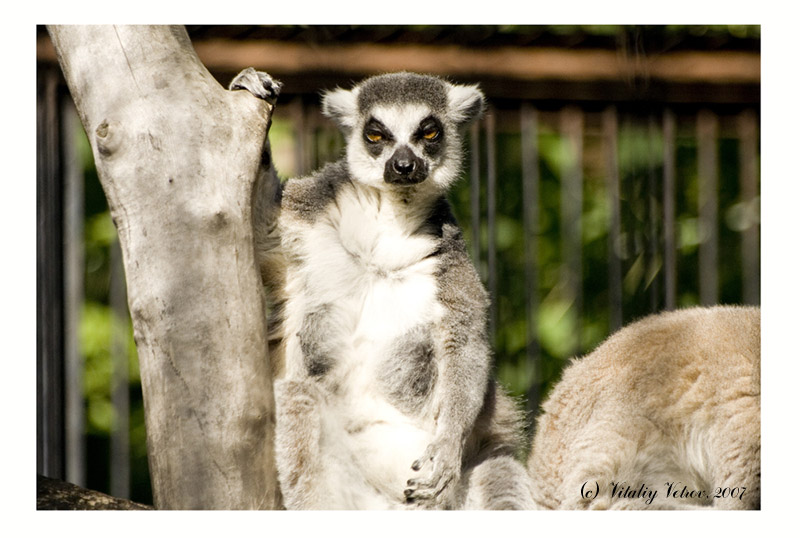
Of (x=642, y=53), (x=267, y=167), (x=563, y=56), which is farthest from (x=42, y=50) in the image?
(x=642, y=53)

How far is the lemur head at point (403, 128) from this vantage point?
9.82 ft

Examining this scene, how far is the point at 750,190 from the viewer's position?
11.4 feet

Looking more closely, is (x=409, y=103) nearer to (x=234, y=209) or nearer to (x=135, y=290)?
(x=234, y=209)

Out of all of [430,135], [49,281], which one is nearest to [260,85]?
[430,135]

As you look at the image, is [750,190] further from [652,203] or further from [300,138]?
[300,138]

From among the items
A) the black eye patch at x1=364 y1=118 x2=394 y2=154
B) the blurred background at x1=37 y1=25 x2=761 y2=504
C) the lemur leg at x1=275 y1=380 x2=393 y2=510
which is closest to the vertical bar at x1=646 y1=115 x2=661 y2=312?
the blurred background at x1=37 y1=25 x2=761 y2=504

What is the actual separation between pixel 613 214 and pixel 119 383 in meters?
2.38

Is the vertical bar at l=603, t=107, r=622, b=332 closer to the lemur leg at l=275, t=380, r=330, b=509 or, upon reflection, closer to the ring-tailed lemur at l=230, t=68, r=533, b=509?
the ring-tailed lemur at l=230, t=68, r=533, b=509

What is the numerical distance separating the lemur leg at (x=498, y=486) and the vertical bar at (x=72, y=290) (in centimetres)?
172

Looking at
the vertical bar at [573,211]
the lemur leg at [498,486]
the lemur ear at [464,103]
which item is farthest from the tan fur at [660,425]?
the lemur ear at [464,103]

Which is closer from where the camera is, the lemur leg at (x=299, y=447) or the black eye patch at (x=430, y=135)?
the lemur leg at (x=299, y=447)

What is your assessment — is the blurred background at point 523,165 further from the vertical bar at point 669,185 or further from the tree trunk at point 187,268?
the tree trunk at point 187,268

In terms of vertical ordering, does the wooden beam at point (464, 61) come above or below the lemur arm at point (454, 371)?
above

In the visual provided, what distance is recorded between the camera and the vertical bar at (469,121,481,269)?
3.90 meters
